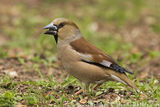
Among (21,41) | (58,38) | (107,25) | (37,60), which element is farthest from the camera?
(107,25)

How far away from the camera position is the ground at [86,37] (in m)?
5.39

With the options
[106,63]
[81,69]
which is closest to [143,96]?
[106,63]

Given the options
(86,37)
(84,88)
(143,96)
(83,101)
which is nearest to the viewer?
(83,101)

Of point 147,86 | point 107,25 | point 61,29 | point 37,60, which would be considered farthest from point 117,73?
point 107,25

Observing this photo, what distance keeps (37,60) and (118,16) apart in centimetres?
465

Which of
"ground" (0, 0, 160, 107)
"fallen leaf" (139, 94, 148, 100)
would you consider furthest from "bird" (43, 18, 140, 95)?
"ground" (0, 0, 160, 107)

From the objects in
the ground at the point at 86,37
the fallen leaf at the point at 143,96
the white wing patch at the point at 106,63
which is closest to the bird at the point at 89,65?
the white wing patch at the point at 106,63

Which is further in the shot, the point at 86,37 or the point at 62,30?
the point at 86,37

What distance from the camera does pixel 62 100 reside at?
16.9 feet

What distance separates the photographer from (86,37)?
375 inches

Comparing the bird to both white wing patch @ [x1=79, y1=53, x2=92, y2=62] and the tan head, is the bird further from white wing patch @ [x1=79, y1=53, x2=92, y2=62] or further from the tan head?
the tan head

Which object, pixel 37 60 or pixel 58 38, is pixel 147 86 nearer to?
pixel 58 38

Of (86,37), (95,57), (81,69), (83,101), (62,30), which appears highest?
(86,37)

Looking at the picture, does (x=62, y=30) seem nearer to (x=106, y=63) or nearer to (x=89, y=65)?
(x=89, y=65)
